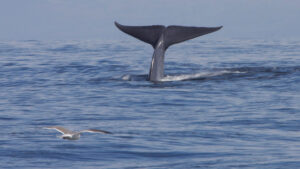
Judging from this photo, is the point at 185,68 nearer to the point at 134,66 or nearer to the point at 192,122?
the point at 134,66

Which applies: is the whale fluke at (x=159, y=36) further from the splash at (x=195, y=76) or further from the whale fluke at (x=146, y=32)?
the splash at (x=195, y=76)

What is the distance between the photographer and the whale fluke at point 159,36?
56.5 ft

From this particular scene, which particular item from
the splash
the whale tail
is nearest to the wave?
the splash

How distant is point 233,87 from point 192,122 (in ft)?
13.1

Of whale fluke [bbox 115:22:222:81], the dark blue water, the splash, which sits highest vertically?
whale fluke [bbox 115:22:222:81]

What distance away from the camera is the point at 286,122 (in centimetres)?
1272

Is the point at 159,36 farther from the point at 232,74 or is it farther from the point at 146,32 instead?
the point at 232,74

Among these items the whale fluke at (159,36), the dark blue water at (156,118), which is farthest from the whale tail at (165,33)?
the dark blue water at (156,118)

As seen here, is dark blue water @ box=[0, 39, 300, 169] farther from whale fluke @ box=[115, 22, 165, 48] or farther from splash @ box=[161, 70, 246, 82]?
whale fluke @ box=[115, 22, 165, 48]

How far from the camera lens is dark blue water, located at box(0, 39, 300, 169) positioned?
33.7 feet

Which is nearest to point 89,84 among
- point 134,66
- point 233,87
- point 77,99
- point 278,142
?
point 77,99

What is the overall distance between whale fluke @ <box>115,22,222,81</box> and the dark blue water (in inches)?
16.8

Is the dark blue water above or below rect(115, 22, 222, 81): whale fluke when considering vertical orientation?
below

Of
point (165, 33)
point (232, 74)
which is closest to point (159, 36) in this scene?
point (165, 33)
